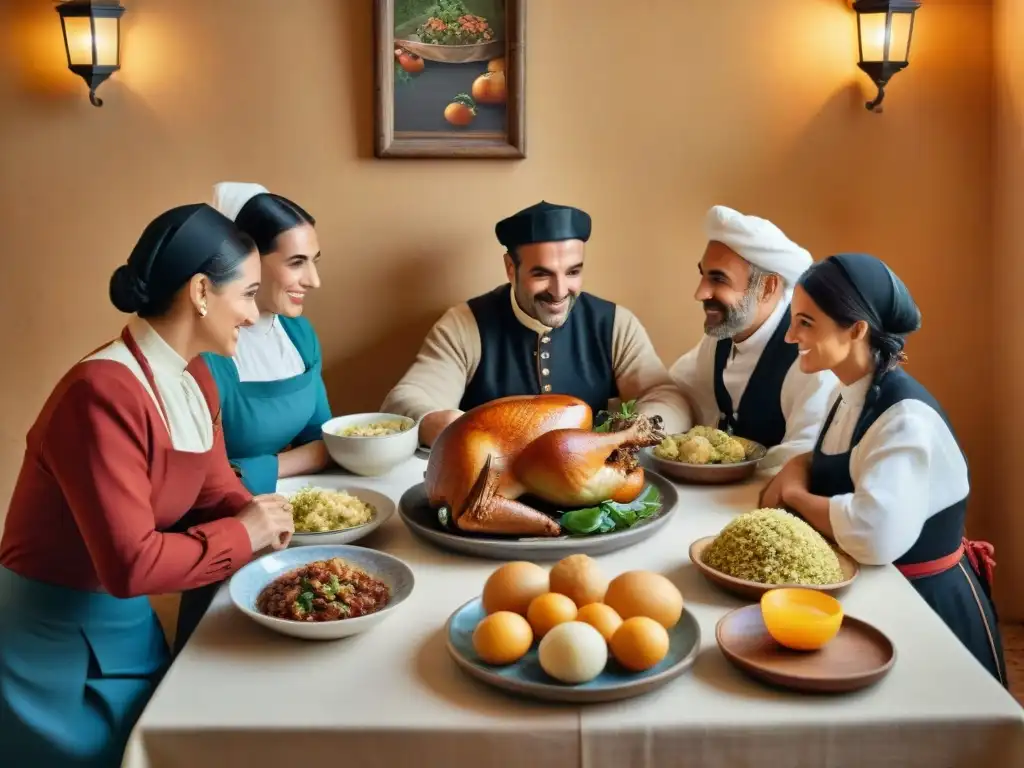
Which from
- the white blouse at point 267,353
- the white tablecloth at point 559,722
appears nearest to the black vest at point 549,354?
the white blouse at point 267,353

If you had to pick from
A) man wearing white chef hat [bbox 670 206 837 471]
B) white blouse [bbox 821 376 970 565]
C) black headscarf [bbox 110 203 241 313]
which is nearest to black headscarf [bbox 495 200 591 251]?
man wearing white chef hat [bbox 670 206 837 471]

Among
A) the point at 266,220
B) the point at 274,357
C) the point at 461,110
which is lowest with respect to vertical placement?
the point at 274,357

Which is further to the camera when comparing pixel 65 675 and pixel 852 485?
pixel 852 485

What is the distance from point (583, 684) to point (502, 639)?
0.11 meters

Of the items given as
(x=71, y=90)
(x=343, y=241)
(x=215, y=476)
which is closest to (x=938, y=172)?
(x=343, y=241)

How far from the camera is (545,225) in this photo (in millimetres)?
2721

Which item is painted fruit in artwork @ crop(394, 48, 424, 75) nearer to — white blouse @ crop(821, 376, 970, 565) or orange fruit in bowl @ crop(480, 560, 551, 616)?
white blouse @ crop(821, 376, 970, 565)

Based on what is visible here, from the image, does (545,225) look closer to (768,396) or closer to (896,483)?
(768,396)

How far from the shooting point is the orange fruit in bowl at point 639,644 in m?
1.20

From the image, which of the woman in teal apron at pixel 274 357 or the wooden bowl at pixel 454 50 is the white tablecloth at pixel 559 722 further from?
the wooden bowl at pixel 454 50

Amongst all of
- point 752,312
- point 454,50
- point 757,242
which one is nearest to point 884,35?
point 757,242

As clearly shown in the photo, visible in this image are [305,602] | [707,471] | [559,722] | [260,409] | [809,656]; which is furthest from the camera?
[260,409]

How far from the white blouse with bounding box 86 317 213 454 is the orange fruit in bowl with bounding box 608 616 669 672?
760 millimetres

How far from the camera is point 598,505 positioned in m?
1.73
